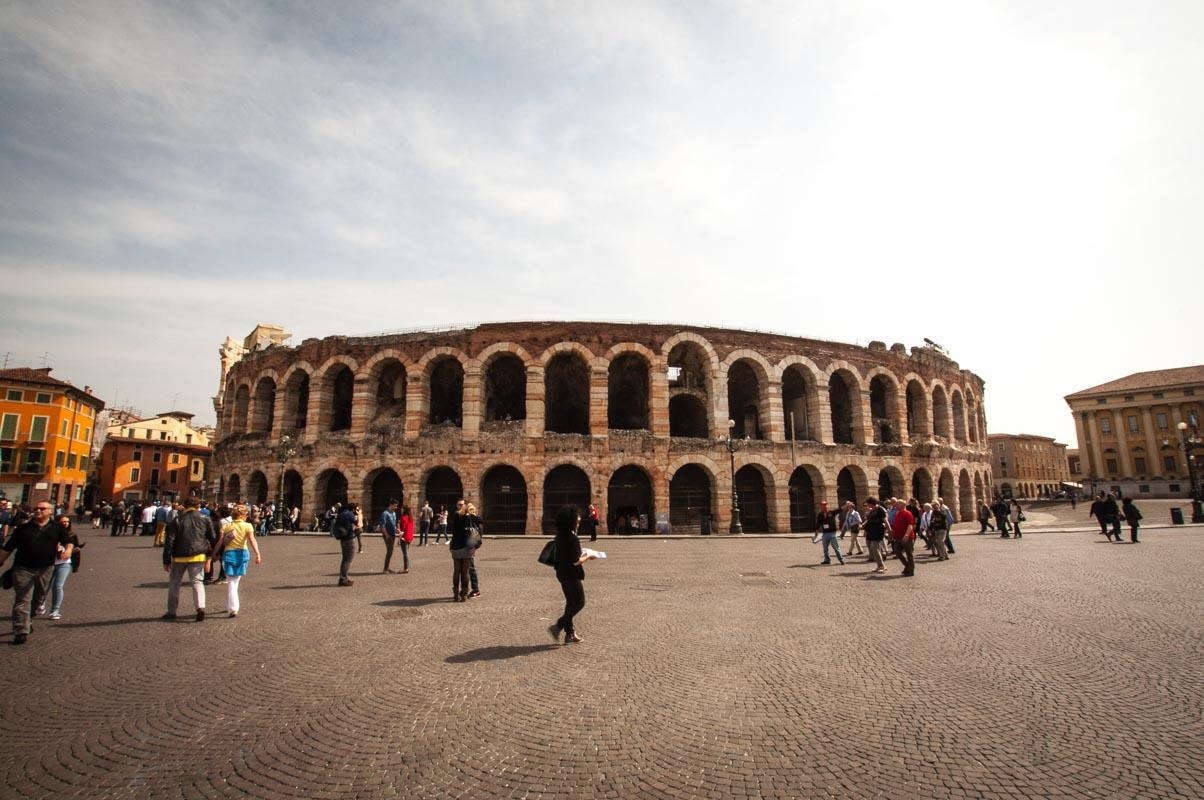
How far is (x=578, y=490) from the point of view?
83.8 ft

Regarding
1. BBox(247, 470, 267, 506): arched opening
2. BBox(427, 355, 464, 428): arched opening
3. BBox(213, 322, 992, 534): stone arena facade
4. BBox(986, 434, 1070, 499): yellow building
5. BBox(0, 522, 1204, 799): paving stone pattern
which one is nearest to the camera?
BBox(0, 522, 1204, 799): paving stone pattern

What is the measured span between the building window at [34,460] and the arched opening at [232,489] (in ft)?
62.5

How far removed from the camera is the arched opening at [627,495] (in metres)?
26.0

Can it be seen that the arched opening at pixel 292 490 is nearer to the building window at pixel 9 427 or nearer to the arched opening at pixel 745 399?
the arched opening at pixel 745 399

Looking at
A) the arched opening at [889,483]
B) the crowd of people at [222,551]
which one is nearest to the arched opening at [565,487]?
the crowd of people at [222,551]

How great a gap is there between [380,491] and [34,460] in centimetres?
3012

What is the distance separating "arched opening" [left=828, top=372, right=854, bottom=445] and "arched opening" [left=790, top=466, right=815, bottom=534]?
343 cm

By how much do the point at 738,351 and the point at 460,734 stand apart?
2502cm

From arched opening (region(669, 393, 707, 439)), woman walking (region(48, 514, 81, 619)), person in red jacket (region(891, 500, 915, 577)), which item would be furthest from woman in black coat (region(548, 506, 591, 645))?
arched opening (region(669, 393, 707, 439))

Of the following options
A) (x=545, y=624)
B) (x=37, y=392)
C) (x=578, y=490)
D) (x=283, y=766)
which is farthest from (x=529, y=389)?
(x=37, y=392)

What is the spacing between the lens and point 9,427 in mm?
36750

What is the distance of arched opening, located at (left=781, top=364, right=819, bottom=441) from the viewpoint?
2827 centimetres

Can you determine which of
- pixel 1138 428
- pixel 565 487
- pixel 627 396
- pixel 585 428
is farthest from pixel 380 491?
pixel 1138 428

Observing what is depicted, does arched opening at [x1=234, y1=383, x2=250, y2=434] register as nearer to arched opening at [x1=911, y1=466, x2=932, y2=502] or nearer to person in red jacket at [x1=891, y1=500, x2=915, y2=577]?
person in red jacket at [x1=891, y1=500, x2=915, y2=577]
